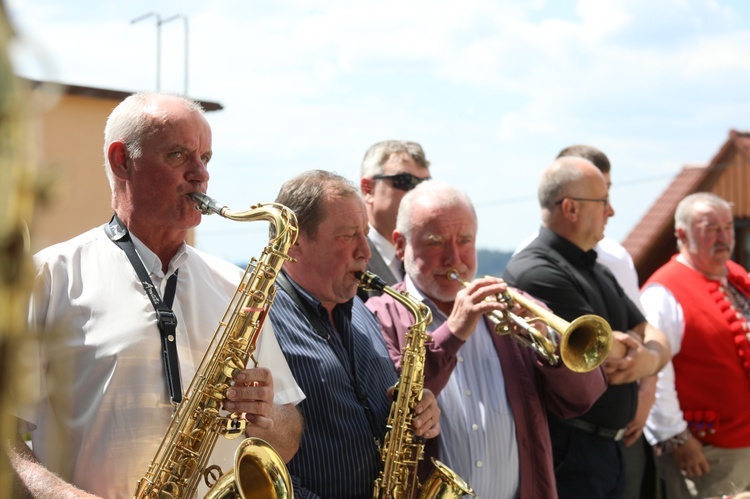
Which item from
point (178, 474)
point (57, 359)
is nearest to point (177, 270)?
point (178, 474)

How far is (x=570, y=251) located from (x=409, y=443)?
220cm

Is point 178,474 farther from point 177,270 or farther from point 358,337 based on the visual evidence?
point 358,337

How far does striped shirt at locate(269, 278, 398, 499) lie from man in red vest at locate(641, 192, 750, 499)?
10.3 feet

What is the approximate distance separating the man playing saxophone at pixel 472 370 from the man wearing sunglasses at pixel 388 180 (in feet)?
3.43

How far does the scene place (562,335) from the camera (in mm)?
4227

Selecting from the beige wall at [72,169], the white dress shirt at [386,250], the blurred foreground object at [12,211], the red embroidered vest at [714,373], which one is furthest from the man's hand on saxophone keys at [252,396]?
the red embroidered vest at [714,373]

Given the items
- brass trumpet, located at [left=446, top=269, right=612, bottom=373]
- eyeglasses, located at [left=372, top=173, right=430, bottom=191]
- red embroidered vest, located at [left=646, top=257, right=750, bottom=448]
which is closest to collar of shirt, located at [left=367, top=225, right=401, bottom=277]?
eyeglasses, located at [left=372, top=173, right=430, bottom=191]

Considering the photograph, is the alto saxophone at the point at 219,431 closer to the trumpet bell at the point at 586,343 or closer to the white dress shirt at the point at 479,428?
the white dress shirt at the point at 479,428

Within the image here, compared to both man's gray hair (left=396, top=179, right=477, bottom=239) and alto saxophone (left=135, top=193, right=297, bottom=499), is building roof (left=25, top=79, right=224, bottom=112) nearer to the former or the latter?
man's gray hair (left=396, top=179, right=477, bottom=239)

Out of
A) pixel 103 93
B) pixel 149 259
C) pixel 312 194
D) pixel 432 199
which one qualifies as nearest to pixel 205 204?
pixel 149 259

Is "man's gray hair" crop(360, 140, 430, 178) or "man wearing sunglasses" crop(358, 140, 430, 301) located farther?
"man's gray hair" crop(360, 140, 430, 178)

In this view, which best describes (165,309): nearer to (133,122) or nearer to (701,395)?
(133,122)

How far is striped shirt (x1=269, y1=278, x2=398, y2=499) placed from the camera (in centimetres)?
347

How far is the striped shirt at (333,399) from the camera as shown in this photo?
3.47 meters
